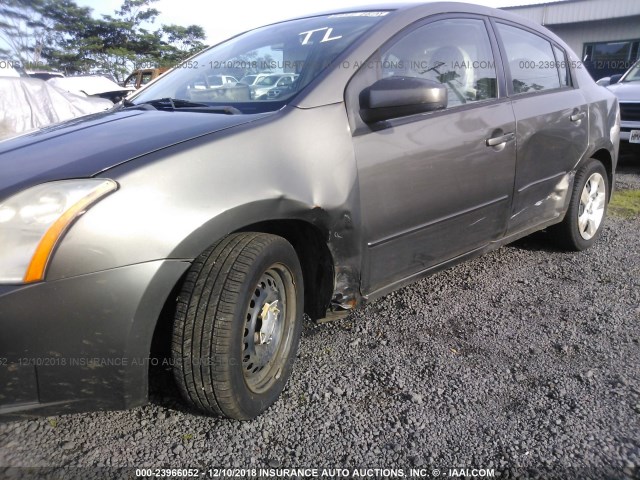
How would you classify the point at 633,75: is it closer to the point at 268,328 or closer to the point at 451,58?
the point at 451,58

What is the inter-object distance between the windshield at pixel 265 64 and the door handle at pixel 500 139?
85cm

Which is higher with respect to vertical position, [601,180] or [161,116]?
[161,116]

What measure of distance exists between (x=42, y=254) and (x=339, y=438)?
1.16 meters

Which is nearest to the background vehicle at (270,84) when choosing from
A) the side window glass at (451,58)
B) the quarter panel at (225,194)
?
the quarter panel at (225,194)

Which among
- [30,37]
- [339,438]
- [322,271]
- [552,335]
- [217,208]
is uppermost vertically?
[30,37]

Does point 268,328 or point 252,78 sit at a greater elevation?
point 252,78

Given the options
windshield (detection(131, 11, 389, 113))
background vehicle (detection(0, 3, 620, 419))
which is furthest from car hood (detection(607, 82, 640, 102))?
windshield (detection(131, 11, 389, 113))

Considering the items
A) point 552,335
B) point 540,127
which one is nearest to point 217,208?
point 552,335

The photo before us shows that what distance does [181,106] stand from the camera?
2.31m

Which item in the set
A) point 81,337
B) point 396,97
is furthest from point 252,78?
point 81,337

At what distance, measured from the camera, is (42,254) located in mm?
1421

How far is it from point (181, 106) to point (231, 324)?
1.13m

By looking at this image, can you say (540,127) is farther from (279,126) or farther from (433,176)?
(279,126)

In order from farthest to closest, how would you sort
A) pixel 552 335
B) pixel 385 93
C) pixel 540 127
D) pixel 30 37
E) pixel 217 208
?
pixel 30 37, pixel 540 127, pixel 552 335, pixel 385 93, pixel 217 208
